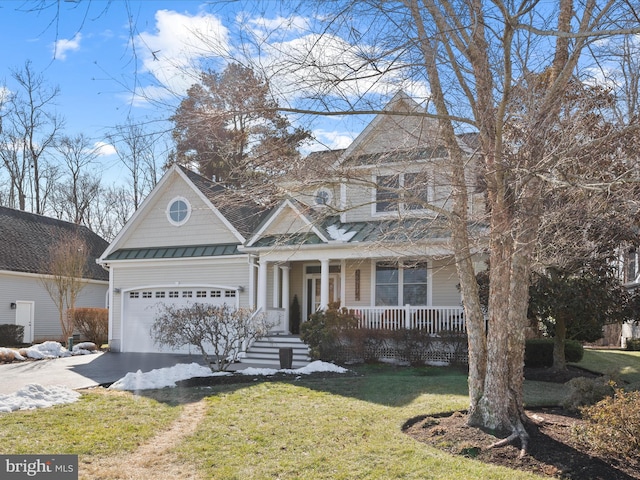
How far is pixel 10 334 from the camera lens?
→ 73.1ft

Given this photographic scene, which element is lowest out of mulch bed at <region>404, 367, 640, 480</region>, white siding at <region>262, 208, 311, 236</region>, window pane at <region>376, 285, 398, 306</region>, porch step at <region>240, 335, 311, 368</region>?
porch step at <region>240, 335, 311, 368</region>

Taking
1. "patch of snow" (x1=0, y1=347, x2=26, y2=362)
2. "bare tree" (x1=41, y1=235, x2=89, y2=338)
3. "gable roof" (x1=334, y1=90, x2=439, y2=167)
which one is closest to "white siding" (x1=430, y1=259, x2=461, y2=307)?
"gable roof" (x1=334, y1=90, x2=439, y2=167)

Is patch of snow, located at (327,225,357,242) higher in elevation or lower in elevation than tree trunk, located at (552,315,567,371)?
higher

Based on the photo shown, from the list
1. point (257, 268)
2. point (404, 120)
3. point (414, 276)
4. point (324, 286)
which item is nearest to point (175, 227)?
point (257, 268)

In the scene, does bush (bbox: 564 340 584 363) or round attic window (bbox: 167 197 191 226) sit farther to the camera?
round attic window (bbox: 167 197 191 226)

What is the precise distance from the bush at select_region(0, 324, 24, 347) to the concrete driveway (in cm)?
535

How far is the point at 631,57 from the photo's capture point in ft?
24.1

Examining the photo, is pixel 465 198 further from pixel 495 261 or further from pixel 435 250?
pixel 435 250

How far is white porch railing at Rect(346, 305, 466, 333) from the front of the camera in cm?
1552

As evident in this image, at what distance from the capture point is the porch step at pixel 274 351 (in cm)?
1564

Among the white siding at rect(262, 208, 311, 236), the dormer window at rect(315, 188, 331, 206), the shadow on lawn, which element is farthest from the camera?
the white siding at rect(262, 208, 311, 236)

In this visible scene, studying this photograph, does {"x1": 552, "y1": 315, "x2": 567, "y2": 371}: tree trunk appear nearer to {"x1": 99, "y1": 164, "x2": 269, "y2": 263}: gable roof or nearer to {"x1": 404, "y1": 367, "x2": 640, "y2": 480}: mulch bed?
{"x1": 404, "y1": 367, "x2": 640, "y2": 480}: mulch bed

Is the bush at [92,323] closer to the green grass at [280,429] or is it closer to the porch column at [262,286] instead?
the porch column at [262,286]

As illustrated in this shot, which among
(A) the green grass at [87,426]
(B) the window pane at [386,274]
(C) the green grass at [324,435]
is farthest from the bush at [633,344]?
(A) the green grass at [87,426]
